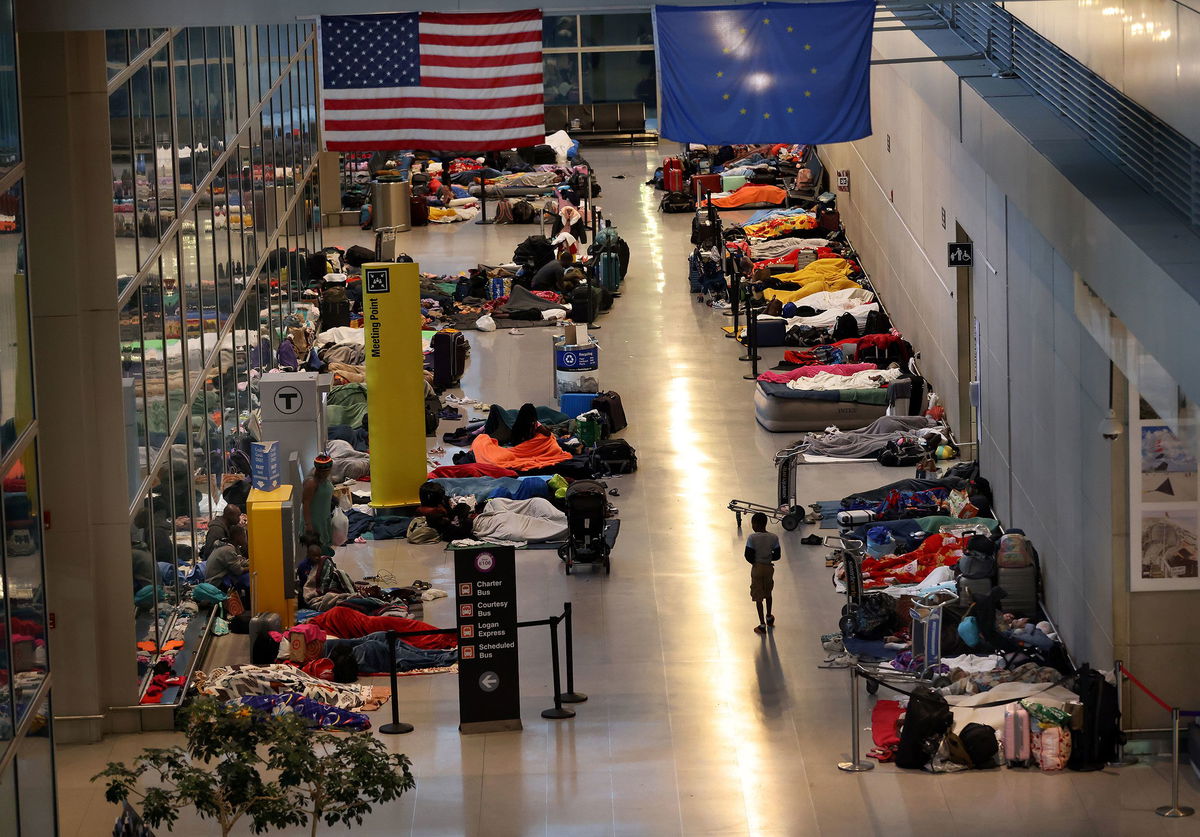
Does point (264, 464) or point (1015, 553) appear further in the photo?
point (264, 464)

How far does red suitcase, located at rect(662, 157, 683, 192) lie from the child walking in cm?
2862

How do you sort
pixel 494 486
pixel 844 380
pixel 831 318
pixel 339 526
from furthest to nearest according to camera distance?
pixel 831 318 < pixel 844 380 < pixel 494 486 < pixel 339 526

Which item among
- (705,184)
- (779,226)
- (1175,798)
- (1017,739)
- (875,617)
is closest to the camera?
(1175,798)

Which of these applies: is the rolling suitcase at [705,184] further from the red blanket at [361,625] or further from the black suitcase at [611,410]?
the red blanket at [361,625]

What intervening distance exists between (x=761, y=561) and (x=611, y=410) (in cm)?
801

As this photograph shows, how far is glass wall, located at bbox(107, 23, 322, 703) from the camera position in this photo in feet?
55.6

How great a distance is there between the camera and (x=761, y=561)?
59.8ft

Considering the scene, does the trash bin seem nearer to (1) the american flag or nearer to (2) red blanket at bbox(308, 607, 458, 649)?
(2) red blanket at bbox(308, 607, 458, 649)

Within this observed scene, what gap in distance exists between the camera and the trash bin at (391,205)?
139 feet

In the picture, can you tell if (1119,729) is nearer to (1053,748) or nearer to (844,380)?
(1053,748)

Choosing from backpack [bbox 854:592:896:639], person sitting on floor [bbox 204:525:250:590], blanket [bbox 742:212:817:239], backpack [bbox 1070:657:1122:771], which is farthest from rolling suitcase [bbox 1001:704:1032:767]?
blanket [bbox 742:212:817:239]

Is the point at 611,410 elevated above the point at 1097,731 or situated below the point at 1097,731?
above

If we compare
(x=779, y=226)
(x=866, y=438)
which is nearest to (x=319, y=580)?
(x=866, y=438)

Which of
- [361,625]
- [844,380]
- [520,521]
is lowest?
[361,625]
